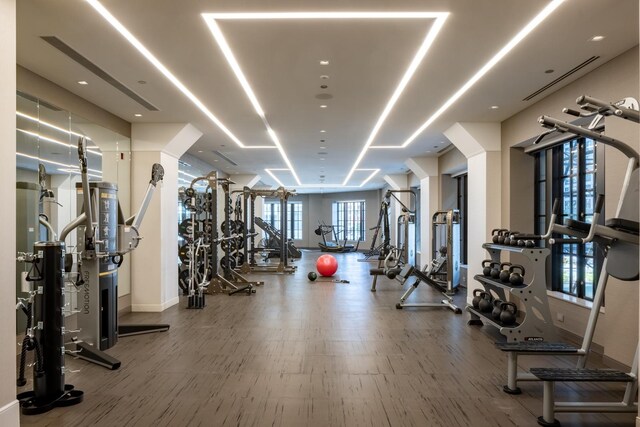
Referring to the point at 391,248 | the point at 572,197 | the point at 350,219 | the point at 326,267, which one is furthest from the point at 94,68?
the point at 350,219

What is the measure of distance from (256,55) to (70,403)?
307 cm

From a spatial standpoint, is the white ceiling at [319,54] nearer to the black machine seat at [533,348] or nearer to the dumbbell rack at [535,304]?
the dumbbell rack at [535,304]

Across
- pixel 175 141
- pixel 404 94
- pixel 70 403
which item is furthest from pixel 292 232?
pixel 70 403

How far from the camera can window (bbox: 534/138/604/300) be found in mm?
4746

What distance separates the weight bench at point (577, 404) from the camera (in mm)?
2627

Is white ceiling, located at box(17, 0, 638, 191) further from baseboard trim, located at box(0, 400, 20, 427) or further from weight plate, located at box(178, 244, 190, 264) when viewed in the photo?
baseboard trim, located at box(0, 400, 20, 427)

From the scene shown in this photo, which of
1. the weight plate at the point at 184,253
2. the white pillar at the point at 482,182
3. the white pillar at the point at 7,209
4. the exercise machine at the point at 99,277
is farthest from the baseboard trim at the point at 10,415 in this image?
the white pillar at the point at 482,182

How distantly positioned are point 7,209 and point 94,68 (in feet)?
6.83

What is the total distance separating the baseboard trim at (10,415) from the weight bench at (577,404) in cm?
309

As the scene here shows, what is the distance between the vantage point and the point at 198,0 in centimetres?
284

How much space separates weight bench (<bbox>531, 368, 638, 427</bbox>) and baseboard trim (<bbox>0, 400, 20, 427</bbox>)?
309 cm

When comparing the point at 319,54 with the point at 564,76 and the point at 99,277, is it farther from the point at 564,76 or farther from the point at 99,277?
the point at 99,277

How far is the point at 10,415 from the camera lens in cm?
244

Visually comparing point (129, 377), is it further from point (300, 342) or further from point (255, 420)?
point (300, 342)
